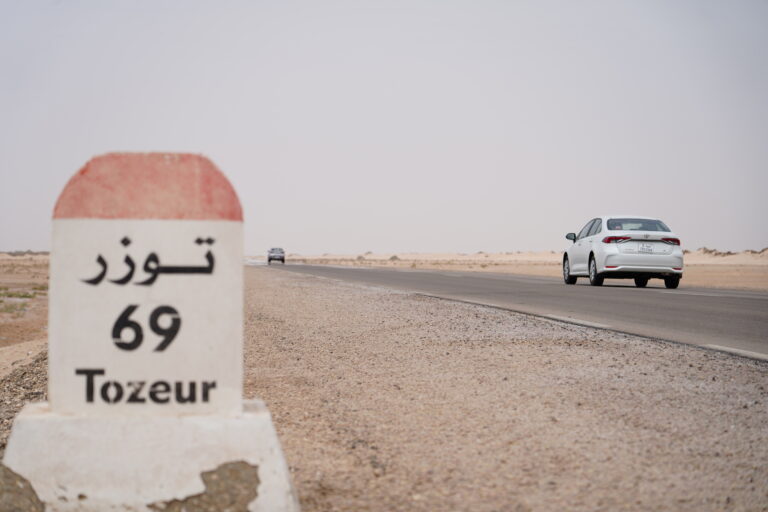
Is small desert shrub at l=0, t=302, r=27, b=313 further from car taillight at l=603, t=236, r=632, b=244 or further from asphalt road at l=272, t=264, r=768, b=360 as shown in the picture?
car taillight at l=603, t=236, r=632, b=244

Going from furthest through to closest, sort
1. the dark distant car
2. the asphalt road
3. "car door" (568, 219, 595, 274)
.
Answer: the dark distant car → "car door" (568, 219, 595, 274) → the asphalt road

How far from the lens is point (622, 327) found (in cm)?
937

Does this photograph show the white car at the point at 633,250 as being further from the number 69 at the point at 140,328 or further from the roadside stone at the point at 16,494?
the roadside stone at the point at 16,494

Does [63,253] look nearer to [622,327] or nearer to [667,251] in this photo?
[622,327]

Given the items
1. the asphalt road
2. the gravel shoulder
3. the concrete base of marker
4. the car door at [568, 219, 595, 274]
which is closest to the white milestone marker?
the concrete base of marker

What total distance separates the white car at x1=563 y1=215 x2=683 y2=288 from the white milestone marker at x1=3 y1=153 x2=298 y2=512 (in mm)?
16497

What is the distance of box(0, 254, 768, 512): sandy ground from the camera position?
3.05m

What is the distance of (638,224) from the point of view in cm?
1875

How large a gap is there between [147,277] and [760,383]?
4.77m

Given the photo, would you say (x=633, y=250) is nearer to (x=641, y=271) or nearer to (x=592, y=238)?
(x=641, y=271)

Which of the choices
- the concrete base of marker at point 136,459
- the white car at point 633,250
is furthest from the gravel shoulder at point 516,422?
the white car at point 633,250

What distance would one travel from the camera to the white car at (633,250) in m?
17.9

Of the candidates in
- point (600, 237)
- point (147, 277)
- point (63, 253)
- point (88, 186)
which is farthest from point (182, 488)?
point (600, 237)

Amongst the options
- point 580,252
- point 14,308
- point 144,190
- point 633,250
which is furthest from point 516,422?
point 14,308
